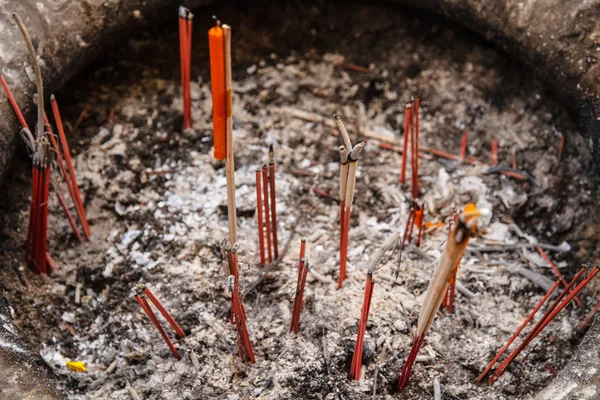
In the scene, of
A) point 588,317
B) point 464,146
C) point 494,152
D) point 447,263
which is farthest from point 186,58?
point 588,317

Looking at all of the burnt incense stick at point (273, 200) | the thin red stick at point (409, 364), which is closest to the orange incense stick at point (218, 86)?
the burnt incense stick at point (273, 200)

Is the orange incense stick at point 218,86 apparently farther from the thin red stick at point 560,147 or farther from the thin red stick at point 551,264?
the thin red stick at point 560,147

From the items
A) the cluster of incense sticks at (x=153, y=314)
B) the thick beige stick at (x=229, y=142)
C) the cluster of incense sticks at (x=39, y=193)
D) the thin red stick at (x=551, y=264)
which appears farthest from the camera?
the thin red stick at (x=551, y=264)

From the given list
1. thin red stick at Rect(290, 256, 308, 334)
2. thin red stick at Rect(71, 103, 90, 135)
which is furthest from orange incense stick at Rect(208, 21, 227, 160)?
thin red stick at Rect(71, 103, 90, 135)

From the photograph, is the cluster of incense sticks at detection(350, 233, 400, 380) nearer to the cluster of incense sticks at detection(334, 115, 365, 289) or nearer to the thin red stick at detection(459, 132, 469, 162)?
the cluster of incense sticks at detection(334, 115, 365, 289)

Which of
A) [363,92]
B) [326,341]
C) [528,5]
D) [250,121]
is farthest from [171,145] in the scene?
[528,5]
